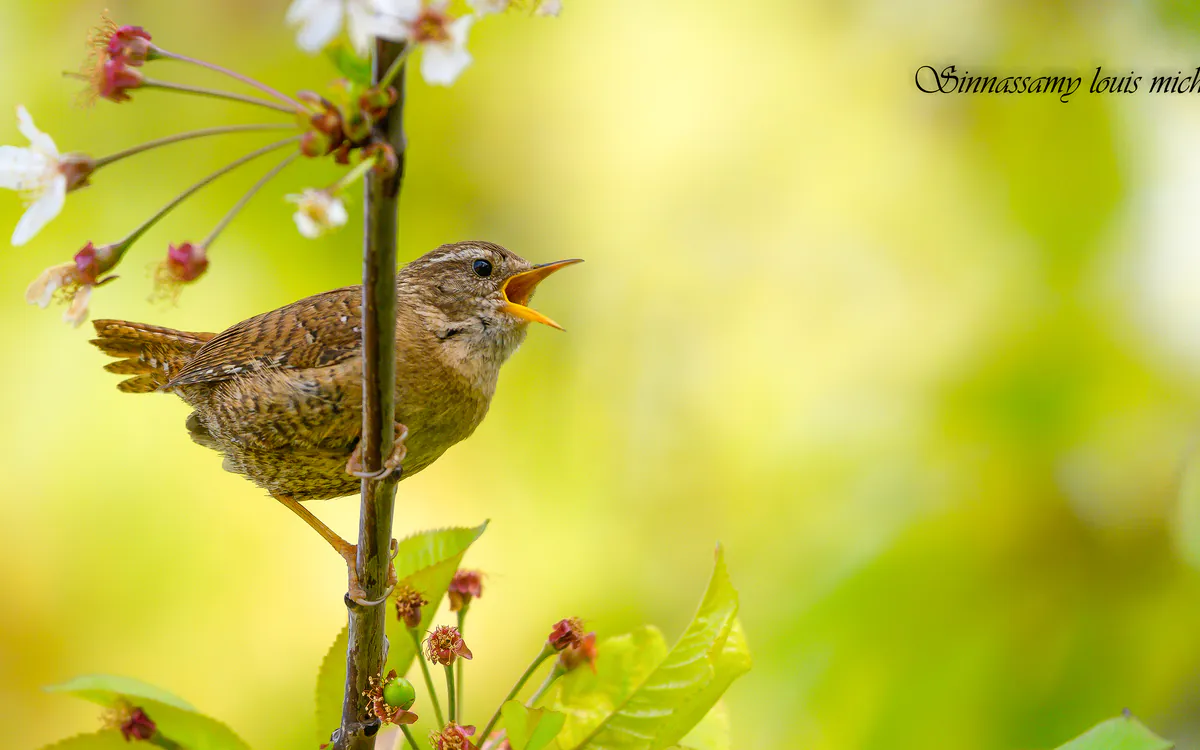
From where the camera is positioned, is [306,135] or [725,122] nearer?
[306,135]

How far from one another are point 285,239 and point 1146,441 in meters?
2.99

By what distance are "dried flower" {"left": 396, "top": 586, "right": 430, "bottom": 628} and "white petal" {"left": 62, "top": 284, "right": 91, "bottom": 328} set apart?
2.29 ft

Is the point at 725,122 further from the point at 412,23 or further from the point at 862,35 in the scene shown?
the point at 412,23

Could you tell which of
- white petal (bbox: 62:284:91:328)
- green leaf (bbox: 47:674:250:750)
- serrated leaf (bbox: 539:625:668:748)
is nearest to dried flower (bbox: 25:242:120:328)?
white petal (bbox: 62:284:91:328)

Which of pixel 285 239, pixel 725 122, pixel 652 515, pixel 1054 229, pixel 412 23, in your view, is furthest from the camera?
pixel 725 122

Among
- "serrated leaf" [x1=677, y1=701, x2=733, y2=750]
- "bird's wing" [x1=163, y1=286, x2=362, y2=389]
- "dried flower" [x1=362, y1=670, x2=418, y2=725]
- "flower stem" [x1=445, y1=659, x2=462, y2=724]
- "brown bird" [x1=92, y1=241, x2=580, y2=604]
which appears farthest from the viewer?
"bird's wing" [x1=163, y1=286, x2=362, y2=389]

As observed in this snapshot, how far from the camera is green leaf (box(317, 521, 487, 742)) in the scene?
1.65 meters

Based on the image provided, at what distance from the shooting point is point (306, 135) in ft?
3.10

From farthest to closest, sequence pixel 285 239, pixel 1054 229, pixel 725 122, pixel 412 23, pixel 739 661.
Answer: pixel 725 122, pixel 285 239, pixel 1054 229, pixel 739 661, pixel 412 23

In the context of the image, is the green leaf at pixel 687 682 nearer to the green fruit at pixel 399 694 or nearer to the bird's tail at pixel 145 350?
the green fruit at pixel 399 694

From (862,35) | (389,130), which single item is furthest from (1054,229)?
(389,130)

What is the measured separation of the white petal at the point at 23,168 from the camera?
1.12 meters

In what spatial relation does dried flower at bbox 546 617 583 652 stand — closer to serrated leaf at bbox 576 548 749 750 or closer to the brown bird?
serrated leaf at bbox 576 548 749 750

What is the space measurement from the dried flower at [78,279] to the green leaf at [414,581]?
691mm
